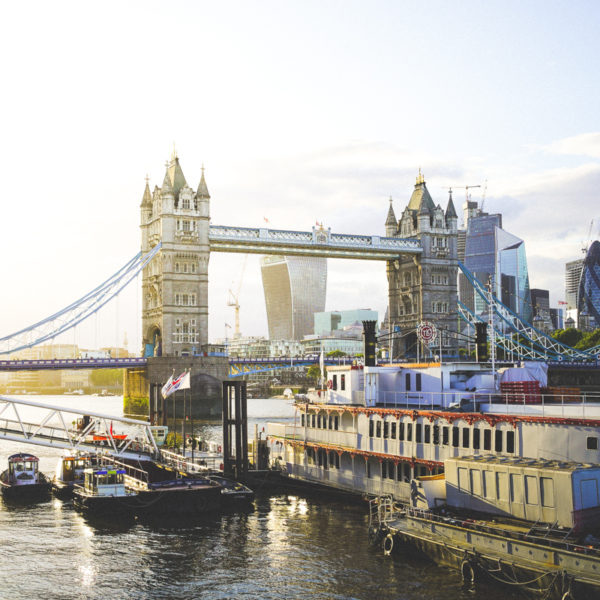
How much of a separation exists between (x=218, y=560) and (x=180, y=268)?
81.7 m

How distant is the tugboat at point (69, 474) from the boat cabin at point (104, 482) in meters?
3.73

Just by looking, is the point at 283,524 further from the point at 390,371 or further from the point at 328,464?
the point at 390,371

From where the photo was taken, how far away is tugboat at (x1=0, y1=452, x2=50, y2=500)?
43344mm

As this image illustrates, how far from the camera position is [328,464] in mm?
42062

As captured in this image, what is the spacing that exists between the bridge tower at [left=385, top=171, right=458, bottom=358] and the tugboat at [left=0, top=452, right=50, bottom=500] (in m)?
87.5

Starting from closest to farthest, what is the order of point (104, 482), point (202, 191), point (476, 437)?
point (476, 437) < point (104, 482) < point (202, 191)

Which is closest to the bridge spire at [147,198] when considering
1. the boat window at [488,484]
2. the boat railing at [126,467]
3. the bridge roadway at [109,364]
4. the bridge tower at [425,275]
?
the bridge roadway at [109,364]

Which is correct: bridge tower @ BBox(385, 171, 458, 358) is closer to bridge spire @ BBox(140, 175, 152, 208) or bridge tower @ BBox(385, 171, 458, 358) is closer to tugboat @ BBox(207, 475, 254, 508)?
bridge spire @ BBox(140, 175, 152, 208)

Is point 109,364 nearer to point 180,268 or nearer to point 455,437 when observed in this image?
point 180,268

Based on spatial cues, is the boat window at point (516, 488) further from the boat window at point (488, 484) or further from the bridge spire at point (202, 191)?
the bridge spire at point (202, 191)

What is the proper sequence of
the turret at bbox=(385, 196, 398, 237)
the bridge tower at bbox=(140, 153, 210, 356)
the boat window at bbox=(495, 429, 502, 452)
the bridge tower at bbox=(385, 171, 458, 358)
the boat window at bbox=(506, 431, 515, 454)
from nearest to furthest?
the boat window at bbox=(506, 431, 515, 454) < the boat window at bbox=(495, 429, 502, 452) < the bridge tower at bbox=(140, 153, 210, 356) < the bridge tower at bbox=(385, 171, 458, 358) < the turret at bbox=(385, 196, 398, 237)

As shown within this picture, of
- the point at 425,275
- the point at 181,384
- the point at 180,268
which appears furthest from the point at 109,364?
the point at 181,384

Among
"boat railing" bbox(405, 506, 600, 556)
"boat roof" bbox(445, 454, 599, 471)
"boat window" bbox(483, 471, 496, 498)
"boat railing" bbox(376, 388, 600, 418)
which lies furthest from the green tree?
"boat window" bbox(483, 471, 496, 498)

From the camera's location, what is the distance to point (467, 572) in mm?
25766
